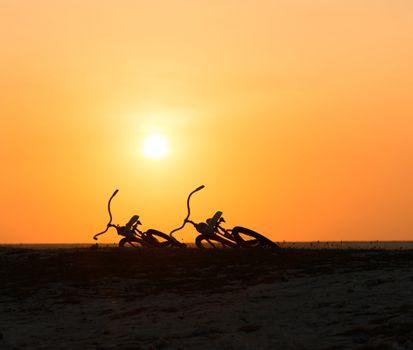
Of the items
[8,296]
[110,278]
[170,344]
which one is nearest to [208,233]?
[110,278]

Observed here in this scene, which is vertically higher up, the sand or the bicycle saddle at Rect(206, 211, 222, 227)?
the bicycle saddle at Rect(206, 211, 222, 227)

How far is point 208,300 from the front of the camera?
33.0 m

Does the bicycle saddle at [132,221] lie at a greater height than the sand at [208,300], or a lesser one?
greater

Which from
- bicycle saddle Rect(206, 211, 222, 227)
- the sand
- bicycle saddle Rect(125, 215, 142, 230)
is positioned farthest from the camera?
bicycle saddle Rect(125, 215, 142, 230)

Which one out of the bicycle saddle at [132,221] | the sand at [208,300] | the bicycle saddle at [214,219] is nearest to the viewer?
the sand at [208,300]

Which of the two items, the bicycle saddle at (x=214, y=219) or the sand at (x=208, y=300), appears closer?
the sand at (x=208, y=300)

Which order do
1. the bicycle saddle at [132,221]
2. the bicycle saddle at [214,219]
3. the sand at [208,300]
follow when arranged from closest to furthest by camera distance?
the sand at [208,300] → the bicycle saddle at [214,219] → the bicycle saddle at [132,221]

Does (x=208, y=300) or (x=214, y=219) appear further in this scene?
(x=214, y=219)

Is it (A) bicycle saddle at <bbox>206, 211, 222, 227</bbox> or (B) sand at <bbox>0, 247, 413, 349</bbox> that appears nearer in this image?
(B) sand at <bbox>0, 247, 413, 349</bbox>

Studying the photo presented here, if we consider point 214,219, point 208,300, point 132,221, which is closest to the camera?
point 208,300

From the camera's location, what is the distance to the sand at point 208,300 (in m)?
27.2

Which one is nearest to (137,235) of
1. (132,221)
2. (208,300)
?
(132,221)

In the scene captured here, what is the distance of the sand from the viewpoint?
27.2 m

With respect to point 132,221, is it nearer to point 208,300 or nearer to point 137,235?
point 137,235
